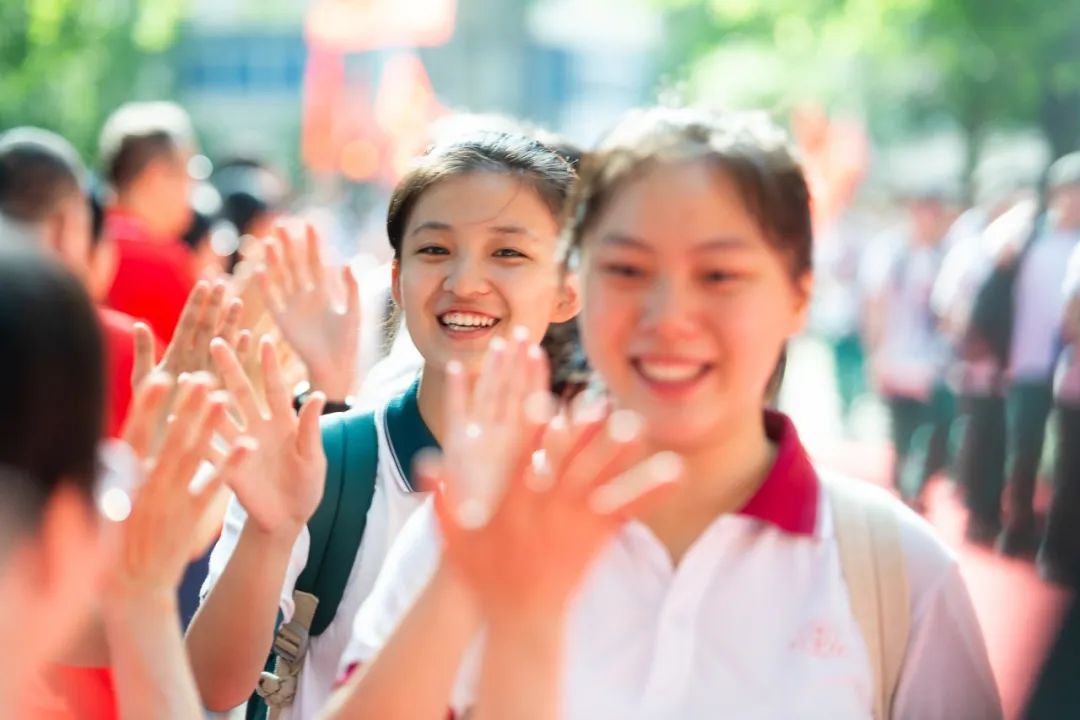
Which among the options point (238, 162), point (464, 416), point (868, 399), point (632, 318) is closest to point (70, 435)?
point (464, 416)

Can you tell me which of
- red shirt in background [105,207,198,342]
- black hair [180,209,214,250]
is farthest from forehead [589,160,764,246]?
black hair [180,209,214,250]

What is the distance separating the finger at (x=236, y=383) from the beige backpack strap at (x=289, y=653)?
37 cm

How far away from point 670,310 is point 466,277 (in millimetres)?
1042

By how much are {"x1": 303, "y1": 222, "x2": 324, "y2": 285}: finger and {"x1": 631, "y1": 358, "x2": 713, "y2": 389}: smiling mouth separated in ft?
4.38

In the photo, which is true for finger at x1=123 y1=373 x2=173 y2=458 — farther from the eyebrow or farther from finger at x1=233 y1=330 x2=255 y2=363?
finger at x1=233 y1=330 x2=255 y2=363

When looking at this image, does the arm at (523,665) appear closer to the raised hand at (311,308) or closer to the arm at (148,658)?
the arm at (148,658)

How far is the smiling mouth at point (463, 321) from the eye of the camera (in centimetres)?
306

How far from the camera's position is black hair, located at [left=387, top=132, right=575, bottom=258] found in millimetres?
3127

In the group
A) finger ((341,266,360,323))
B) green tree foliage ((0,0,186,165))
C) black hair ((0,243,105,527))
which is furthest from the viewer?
green tree foliage ((0,0,186,165))

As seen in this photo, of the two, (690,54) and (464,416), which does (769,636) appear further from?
(690,54)

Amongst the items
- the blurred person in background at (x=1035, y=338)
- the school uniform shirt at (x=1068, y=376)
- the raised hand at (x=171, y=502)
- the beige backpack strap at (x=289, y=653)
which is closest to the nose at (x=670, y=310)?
the raised hand at (x=171, y=502)

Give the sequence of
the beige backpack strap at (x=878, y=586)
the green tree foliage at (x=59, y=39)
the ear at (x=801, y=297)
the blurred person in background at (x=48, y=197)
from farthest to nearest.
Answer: the green tree foliage at (x=59, y=39) < the blurred person in background at (x=48, y=197) < the ear at (x=801, y=297) < the beige backpack strap at (x=878, y=586)

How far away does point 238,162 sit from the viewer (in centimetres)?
934

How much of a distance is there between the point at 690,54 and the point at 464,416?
24371 millimetres
